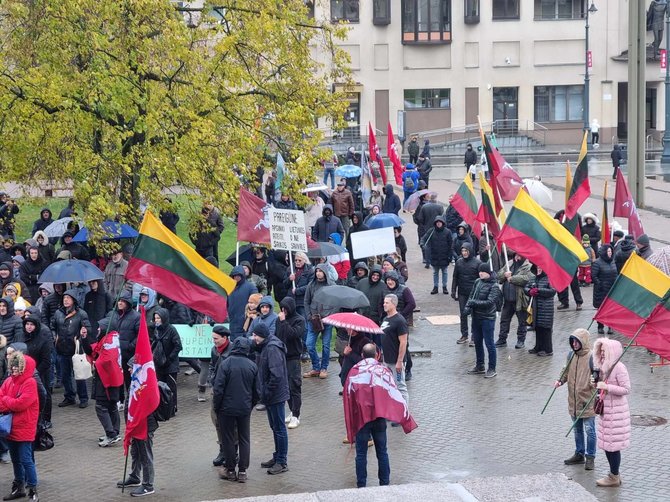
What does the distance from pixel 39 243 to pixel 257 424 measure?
25.1ft

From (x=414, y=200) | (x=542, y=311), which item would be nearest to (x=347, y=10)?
(x=414, y=200)

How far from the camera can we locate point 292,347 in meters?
13.4

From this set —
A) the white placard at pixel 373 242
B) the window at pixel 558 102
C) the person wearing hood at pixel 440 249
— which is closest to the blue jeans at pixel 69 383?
the white placard at pixel 373 242

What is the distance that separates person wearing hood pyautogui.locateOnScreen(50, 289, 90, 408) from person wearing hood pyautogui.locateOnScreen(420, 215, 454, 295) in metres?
8.48

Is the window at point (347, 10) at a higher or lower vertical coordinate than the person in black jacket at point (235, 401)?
higher

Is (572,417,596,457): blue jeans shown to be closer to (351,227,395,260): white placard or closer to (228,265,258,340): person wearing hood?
(228,265,258,340): person wearing hood

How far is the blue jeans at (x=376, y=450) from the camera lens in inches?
439

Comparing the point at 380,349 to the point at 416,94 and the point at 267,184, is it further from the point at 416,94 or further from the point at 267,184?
the point at 416,94

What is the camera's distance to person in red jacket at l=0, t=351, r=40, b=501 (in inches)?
439

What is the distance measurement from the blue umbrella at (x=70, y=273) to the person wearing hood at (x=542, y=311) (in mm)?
6347

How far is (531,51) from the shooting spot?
2379 inches

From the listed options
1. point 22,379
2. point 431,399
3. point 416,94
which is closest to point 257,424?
point 431,399

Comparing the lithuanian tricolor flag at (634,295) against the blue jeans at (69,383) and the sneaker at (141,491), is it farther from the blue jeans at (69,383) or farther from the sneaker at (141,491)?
the blue jeans at (69,383)

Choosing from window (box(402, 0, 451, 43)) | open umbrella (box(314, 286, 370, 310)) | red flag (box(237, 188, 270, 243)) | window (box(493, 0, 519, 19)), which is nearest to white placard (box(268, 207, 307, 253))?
red flag (box(237, 188, 270, 243))
